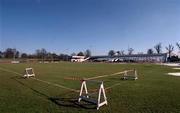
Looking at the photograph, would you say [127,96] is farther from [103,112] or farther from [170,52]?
[170,52]

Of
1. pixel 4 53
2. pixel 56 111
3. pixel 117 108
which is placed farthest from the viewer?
pixel 4 53

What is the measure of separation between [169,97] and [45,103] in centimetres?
601

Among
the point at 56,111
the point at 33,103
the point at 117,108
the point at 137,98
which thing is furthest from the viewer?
the point at 137,98

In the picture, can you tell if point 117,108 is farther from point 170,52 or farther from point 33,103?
point 170,52

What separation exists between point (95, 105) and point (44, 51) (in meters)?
132

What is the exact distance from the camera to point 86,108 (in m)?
7.99

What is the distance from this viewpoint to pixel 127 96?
1022 cm

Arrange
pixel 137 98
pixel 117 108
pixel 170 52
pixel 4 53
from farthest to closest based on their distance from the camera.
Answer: pixel 4 53 → pixel 170 52 → pixel 137 98 → pixel 117 108

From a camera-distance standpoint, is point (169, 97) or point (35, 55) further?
point (35, 55)

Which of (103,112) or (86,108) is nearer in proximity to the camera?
(103,112)

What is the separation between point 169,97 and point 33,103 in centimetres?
650

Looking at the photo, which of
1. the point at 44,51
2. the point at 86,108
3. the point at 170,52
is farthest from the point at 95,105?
the point at 44,51

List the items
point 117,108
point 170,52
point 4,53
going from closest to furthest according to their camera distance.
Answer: point 117,108, point 170,52, point 4,53

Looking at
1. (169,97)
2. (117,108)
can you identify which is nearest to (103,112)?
(117,108)
